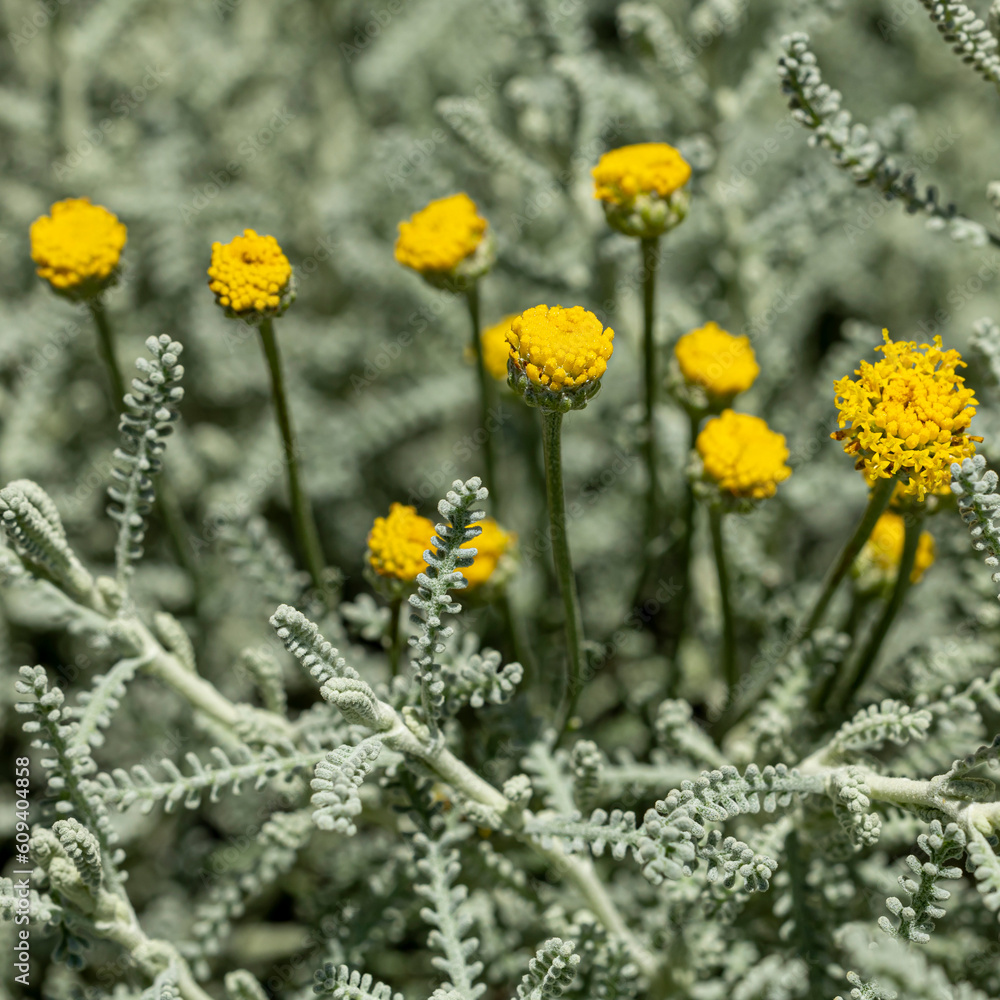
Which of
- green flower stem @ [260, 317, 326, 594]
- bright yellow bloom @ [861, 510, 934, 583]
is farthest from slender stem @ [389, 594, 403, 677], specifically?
bright yellow bloom @ [861, 510, 934, 583]

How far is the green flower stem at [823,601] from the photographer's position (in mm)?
1519

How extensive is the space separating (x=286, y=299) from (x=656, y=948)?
52.1 inches

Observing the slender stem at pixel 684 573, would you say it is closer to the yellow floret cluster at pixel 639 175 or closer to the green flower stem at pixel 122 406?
the yellow floret cluster at pixel 639 175

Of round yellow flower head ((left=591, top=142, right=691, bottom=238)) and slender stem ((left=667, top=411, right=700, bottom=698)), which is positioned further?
slender stem ((left=667, top=411, right=700, bottom=698))

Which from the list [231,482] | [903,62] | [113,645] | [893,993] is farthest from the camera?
[903,62]

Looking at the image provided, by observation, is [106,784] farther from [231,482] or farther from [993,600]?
[993,600]

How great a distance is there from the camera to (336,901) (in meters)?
2.02

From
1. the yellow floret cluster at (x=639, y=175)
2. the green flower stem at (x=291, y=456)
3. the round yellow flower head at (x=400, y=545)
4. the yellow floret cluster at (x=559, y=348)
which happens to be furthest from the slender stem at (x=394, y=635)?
the yellow floret cluster at (x=639, y=175)

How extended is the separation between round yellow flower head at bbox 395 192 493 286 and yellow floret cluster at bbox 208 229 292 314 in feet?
0.93

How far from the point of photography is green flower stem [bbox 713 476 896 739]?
1.52 metres

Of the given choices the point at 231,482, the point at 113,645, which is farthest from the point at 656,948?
the point at 231,482

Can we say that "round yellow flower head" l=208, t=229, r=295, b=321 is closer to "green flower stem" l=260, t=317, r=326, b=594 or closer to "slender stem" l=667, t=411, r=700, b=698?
"green flower stem" l=260, t=317, r=326, b=594

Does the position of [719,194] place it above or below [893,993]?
above

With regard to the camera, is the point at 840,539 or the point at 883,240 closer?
the point at 840,539
